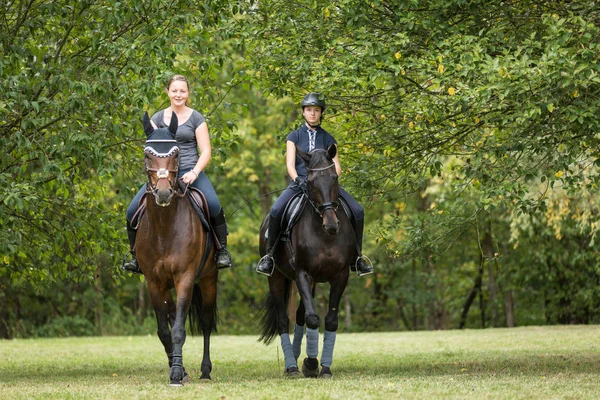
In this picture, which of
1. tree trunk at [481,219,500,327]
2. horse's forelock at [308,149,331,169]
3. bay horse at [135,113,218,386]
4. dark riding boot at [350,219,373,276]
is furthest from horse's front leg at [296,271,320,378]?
tree trunk at [481,219,500,327]

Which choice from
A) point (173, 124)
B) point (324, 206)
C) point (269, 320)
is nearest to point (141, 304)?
point (269, 320)

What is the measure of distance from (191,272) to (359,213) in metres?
2.50

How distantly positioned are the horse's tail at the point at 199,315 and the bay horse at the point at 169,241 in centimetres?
115

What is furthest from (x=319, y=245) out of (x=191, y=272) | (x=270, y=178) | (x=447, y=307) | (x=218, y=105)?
(x=447, y=307)

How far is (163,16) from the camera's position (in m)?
13.1

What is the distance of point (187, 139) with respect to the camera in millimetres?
11297

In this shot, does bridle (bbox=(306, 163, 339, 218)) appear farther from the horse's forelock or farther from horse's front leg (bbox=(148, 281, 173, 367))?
horse's front leg (bbox=(148, 281, 173, 367))

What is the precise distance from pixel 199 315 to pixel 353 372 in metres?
2.37

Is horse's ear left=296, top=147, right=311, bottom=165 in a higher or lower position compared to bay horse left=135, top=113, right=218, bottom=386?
higher

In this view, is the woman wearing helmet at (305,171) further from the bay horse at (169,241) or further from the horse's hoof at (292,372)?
the horse's hoof at (292,372)

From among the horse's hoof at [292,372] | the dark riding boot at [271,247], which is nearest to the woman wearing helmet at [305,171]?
the dark riding boot at [271,247]

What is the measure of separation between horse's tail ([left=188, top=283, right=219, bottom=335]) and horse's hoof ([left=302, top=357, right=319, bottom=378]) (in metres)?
1.49

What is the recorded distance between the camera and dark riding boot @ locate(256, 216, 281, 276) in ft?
40.4

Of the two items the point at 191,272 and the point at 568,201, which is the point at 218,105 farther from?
the point at 568,201
